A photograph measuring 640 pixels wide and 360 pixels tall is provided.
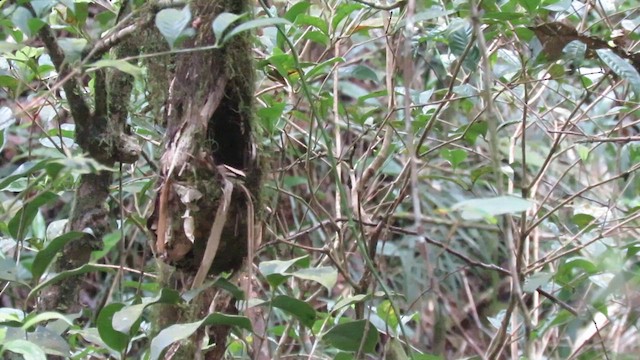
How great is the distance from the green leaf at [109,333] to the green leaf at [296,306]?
18 cm

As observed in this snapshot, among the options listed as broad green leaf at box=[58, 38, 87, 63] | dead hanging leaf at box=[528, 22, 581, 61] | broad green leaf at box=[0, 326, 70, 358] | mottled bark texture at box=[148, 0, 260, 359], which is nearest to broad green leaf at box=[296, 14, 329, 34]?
mottled bark texture at box=[148, 0, 260, 359]

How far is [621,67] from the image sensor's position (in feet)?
3.32

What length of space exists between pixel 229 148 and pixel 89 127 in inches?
8.6

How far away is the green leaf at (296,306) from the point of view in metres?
0.92

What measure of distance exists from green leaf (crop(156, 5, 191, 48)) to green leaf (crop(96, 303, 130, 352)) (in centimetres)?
34

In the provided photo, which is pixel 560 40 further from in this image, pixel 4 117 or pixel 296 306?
pixel 4 117

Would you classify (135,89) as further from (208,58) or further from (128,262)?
(128,262)

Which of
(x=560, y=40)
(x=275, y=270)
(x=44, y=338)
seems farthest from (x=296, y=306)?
(x=560, y=40)

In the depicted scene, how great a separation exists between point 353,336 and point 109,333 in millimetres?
301

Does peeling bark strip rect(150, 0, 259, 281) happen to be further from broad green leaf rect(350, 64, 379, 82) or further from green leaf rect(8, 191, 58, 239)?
broad green leaf rect(350, 64, 379, 82)

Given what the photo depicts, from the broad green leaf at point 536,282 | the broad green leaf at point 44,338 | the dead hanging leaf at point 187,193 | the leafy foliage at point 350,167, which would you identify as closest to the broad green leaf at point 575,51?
the leafy foliage at point 350,167

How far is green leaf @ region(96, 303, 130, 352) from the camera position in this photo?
0.88 m

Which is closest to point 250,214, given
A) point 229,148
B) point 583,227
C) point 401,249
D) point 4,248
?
point 229,148

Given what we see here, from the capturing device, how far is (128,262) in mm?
2457
